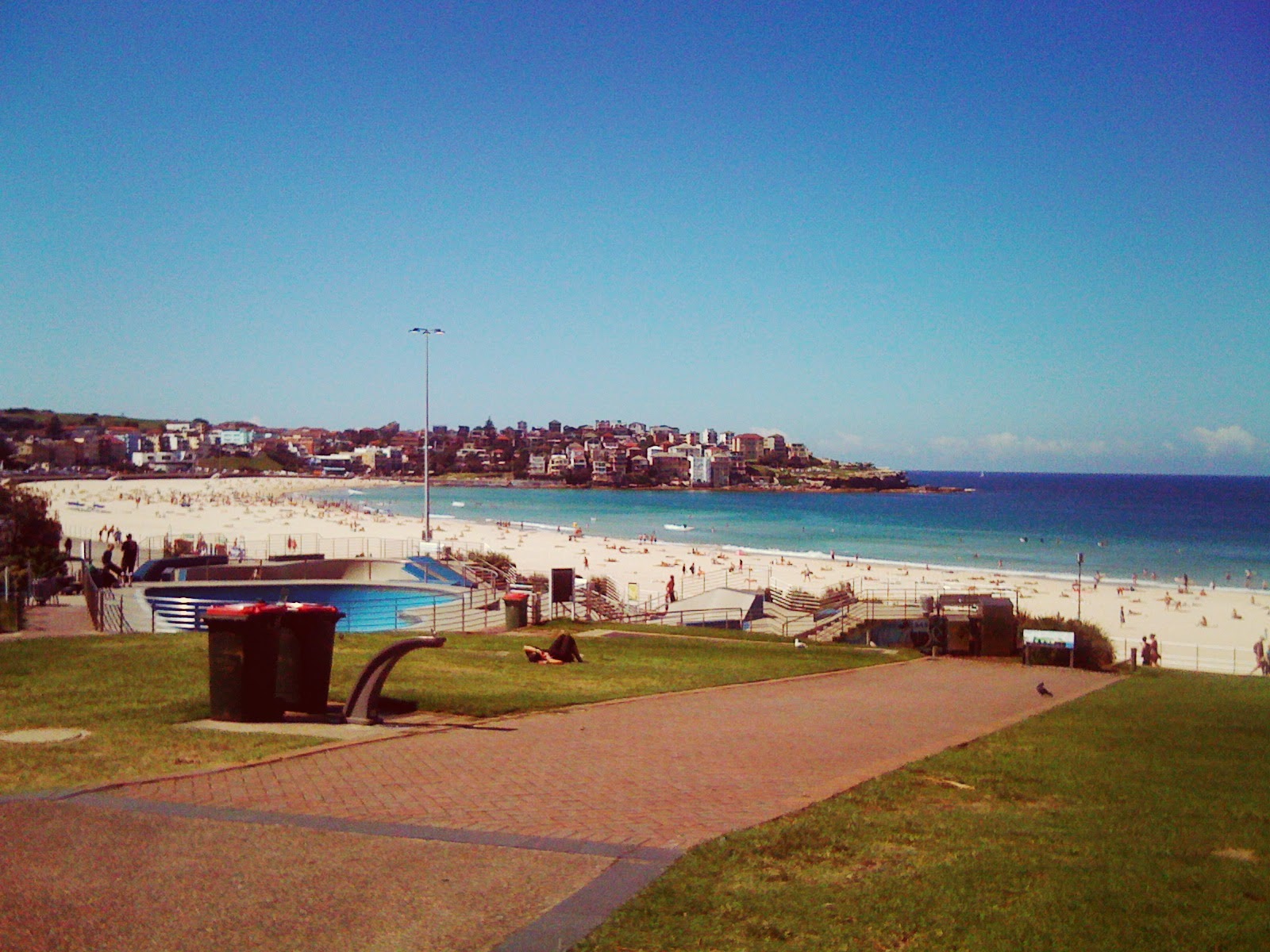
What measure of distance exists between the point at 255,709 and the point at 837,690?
7568mm

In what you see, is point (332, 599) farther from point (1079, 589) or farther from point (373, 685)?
point (1079, 589)

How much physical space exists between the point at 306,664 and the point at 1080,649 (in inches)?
623

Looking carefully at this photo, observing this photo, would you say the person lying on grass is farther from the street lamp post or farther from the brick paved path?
the street lamp post

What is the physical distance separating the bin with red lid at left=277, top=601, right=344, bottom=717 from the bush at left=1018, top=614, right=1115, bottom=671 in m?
13.9

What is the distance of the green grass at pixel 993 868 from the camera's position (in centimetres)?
433

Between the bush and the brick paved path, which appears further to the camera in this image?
the bush

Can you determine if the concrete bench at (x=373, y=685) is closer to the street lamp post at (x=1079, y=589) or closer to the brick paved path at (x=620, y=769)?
the brick paved path at (x=620, y=769)

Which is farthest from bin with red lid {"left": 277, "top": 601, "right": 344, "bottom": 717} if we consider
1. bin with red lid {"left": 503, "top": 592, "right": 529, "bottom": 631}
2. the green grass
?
bin with red lid {"left": 503, "top": 592, "right": 529, "bottom": 631}

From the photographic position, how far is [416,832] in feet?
18.8

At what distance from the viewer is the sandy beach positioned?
3806 centimetres

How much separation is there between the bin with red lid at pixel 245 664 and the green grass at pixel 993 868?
4947mm

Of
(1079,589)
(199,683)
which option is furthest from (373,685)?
(1079,589)

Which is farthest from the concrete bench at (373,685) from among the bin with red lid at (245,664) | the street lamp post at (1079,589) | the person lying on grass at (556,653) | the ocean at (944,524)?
the ocean at (944,524)

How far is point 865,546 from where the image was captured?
77.6 m
